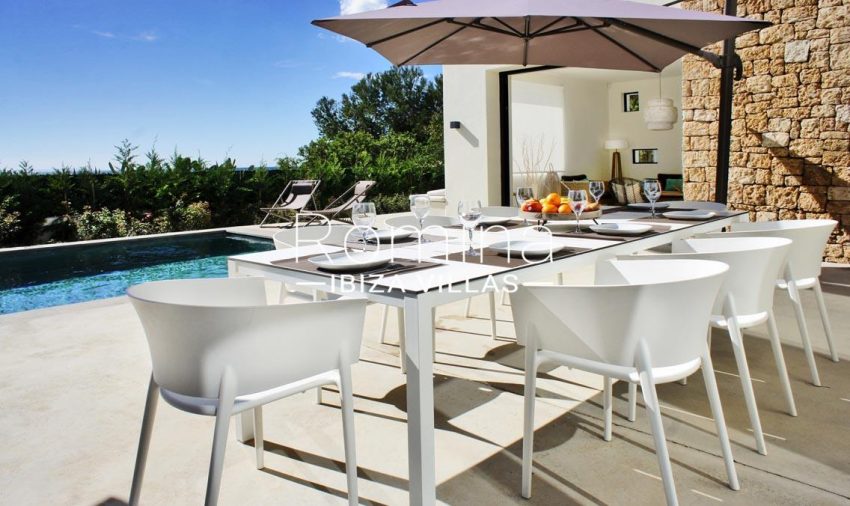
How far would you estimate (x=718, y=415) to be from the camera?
1.78 meters

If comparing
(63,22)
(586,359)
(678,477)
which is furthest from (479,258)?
(63,22)

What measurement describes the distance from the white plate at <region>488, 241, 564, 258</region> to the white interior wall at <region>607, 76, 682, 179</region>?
1029 cm

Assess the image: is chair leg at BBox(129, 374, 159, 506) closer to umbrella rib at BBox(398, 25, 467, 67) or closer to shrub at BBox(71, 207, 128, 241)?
umbrella rib at BBox(398, 25, 467, 67)

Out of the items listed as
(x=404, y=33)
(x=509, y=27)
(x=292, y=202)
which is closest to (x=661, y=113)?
(x=292, y=202)

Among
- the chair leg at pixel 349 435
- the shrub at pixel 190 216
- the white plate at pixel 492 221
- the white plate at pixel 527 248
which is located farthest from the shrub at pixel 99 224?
the chair leg at pixel 349 435

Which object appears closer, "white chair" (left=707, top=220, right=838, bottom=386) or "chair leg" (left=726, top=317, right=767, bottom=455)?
"chair leg" (left=726, top=317, right=767, bottom=455)

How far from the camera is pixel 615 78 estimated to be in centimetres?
1160

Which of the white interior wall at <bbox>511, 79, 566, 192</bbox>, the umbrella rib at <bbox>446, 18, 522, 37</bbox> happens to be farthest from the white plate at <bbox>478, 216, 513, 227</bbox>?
the white interior wall at <bbox>511, 79, 566, 192</bbox>

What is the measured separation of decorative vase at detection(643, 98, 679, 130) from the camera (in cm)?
993

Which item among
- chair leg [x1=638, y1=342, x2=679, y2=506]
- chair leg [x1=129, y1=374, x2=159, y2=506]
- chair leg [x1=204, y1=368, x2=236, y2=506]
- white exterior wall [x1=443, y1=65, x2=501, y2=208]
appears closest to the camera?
chair leg [x1=204, y1=368, x2=236, y2=506]

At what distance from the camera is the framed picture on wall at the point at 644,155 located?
39.2 feet

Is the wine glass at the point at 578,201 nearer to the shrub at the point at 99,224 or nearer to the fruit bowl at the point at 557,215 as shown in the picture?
the fruit bowl at the point at 557,215

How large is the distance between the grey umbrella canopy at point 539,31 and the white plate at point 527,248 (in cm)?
91

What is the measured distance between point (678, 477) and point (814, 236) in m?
1.39
